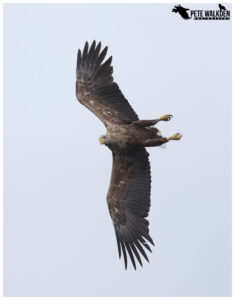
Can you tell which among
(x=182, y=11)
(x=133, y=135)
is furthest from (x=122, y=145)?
(x=182, y=11)

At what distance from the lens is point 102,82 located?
22938mm

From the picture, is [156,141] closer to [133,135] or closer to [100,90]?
[133,135]

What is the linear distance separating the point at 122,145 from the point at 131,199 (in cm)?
131

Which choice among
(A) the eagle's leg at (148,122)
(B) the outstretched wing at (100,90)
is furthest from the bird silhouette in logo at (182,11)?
(A) the eagle's leg at (148,122)

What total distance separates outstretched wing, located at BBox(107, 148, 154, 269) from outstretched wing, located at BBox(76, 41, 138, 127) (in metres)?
0.82

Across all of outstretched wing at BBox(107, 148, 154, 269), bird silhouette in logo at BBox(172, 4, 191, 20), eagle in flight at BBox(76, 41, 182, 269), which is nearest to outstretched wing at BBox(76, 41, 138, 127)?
eagle in flight at BBox(76, 41, 182, 269)

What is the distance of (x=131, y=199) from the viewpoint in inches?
894

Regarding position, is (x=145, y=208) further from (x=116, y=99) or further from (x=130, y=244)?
(x=116, y=99)

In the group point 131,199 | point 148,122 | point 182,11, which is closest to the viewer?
point 148,122

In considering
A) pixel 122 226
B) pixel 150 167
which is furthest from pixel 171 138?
pixel 122 226

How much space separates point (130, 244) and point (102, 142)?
7.64 ft

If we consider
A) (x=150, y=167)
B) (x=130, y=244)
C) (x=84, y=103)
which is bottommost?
(x=130, y=244)

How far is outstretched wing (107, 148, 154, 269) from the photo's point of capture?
22.5 metres

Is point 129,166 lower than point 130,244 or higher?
higher
